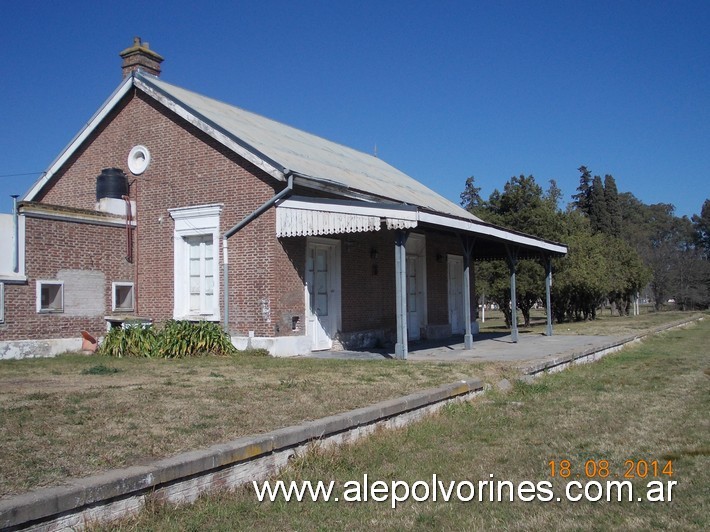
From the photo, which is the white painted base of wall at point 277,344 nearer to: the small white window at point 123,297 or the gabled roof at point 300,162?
the gabled roof at point 300,162

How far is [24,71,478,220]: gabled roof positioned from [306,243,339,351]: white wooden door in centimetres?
171

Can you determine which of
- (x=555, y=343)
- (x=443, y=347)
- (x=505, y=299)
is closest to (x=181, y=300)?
(x=443, y=347)

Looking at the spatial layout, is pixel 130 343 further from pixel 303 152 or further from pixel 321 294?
pixel 303 152

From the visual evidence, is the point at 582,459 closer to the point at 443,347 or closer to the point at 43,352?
the point at 443,347

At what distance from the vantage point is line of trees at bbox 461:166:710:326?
34000 mm

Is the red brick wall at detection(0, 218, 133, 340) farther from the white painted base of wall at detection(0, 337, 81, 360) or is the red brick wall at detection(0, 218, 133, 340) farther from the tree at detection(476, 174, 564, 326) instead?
the tree at detection(476, 174, 564, 326)

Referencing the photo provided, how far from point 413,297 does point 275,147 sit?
6090 millimetres

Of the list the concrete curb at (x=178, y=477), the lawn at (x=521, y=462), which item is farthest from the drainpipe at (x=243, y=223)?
the concrete curb at (x=178, y=477)

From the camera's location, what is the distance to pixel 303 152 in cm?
1688

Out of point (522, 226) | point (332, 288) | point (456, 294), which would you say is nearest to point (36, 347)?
point (332, 288)

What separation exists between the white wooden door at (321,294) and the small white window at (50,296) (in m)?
5.19

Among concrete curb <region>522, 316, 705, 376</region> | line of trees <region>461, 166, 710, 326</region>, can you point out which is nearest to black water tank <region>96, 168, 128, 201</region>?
concrete curb <region>522, 316, 705, 376</region>

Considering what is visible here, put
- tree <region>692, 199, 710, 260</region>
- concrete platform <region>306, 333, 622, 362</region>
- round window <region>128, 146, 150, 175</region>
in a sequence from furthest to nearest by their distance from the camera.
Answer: tree <region>692, 199, 710, 260</region> → round window <region>128, 146, 150, 175</region> → concrete platform <region>306, 333, 622, 362</region>

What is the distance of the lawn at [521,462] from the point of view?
4582mm
